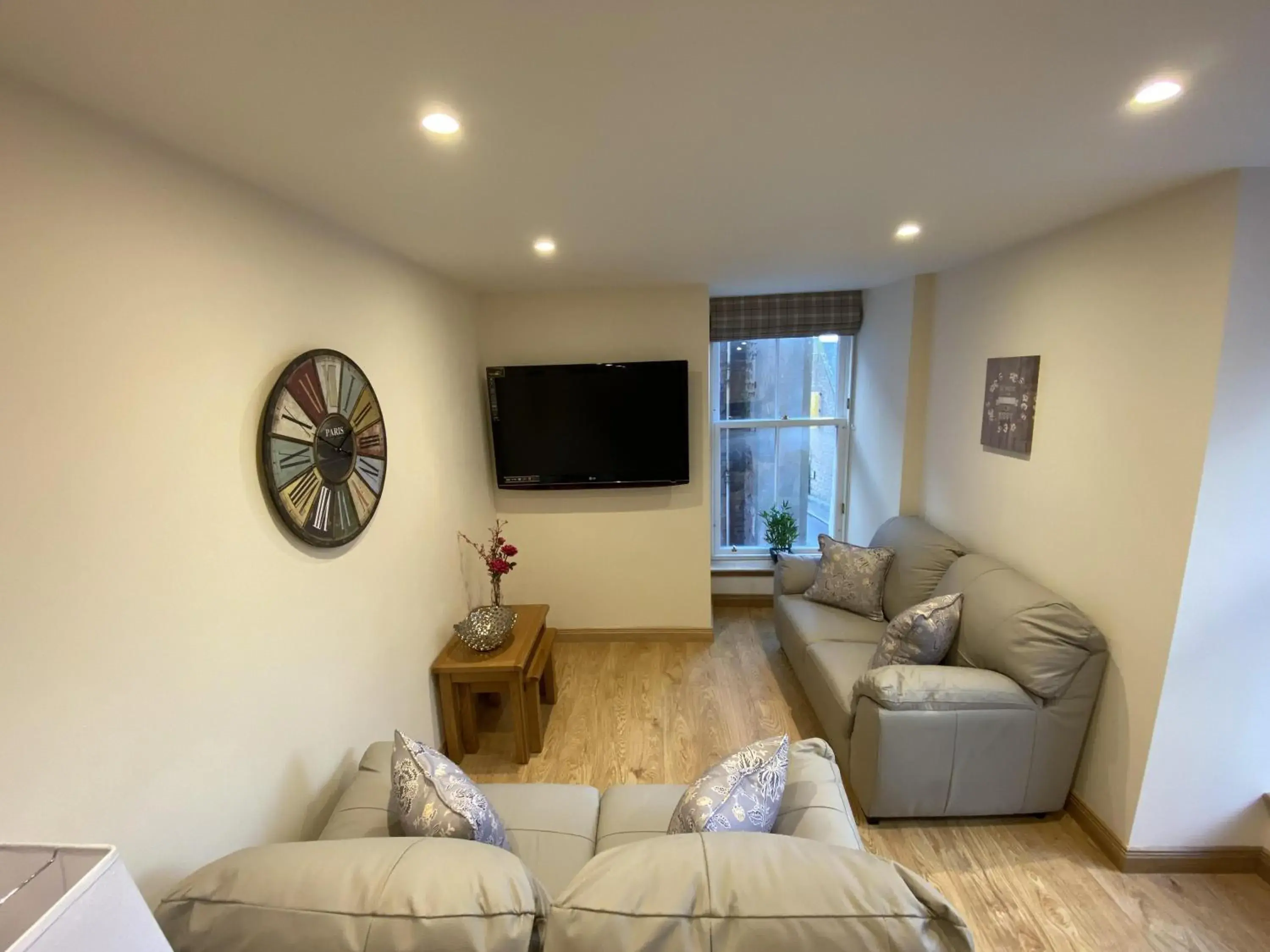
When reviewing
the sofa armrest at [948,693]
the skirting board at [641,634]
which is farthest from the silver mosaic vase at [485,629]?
the sofa armrest at [948,693]

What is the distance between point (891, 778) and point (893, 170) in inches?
79.1

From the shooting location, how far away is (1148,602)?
1.77m

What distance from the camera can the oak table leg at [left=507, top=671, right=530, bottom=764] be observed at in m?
2.41

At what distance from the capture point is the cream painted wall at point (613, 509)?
3.25 m

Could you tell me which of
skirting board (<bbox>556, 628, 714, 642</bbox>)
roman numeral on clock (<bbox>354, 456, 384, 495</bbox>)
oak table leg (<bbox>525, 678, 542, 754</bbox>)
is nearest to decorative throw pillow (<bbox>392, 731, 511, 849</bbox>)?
roman numeral on clock (<bbox>354, 456, 384, 495</bbox>)

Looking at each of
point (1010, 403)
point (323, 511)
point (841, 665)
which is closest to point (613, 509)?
point (841, 665)

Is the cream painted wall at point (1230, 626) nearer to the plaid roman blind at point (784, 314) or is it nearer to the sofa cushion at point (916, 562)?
the sofa cushion at point (916, 562)

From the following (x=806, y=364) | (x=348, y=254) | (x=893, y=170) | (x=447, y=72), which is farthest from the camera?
(x=806, y=364)

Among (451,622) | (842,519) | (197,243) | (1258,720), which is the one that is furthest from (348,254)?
(842,519)

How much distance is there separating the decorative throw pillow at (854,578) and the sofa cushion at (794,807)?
156 centimetres

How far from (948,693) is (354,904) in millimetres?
1908

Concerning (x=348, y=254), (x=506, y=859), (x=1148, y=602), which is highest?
(x=348, y=254)

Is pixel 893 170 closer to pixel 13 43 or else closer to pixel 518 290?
pixel 13 43

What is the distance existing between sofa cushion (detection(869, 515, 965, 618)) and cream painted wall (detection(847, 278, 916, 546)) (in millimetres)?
390
